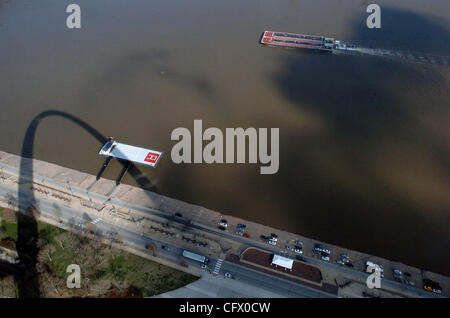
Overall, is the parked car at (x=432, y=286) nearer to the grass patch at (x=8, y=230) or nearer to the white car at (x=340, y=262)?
the white car at (x=340, y=262)

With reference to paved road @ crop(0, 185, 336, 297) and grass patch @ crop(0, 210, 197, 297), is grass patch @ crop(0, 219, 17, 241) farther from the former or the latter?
paved road @ crop(0, 185, 336, 297)

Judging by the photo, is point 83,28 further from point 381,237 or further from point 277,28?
point 381,237

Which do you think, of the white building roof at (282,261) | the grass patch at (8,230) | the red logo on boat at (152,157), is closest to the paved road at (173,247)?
the white building roof at (282,261)

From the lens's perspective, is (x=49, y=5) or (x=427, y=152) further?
(x=49, y=5)

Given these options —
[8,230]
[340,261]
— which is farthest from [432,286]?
[8,230]

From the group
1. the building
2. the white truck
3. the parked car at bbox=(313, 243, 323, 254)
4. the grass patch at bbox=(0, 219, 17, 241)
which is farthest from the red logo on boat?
the parked car at bbox=(313, 243, 323, 254)
